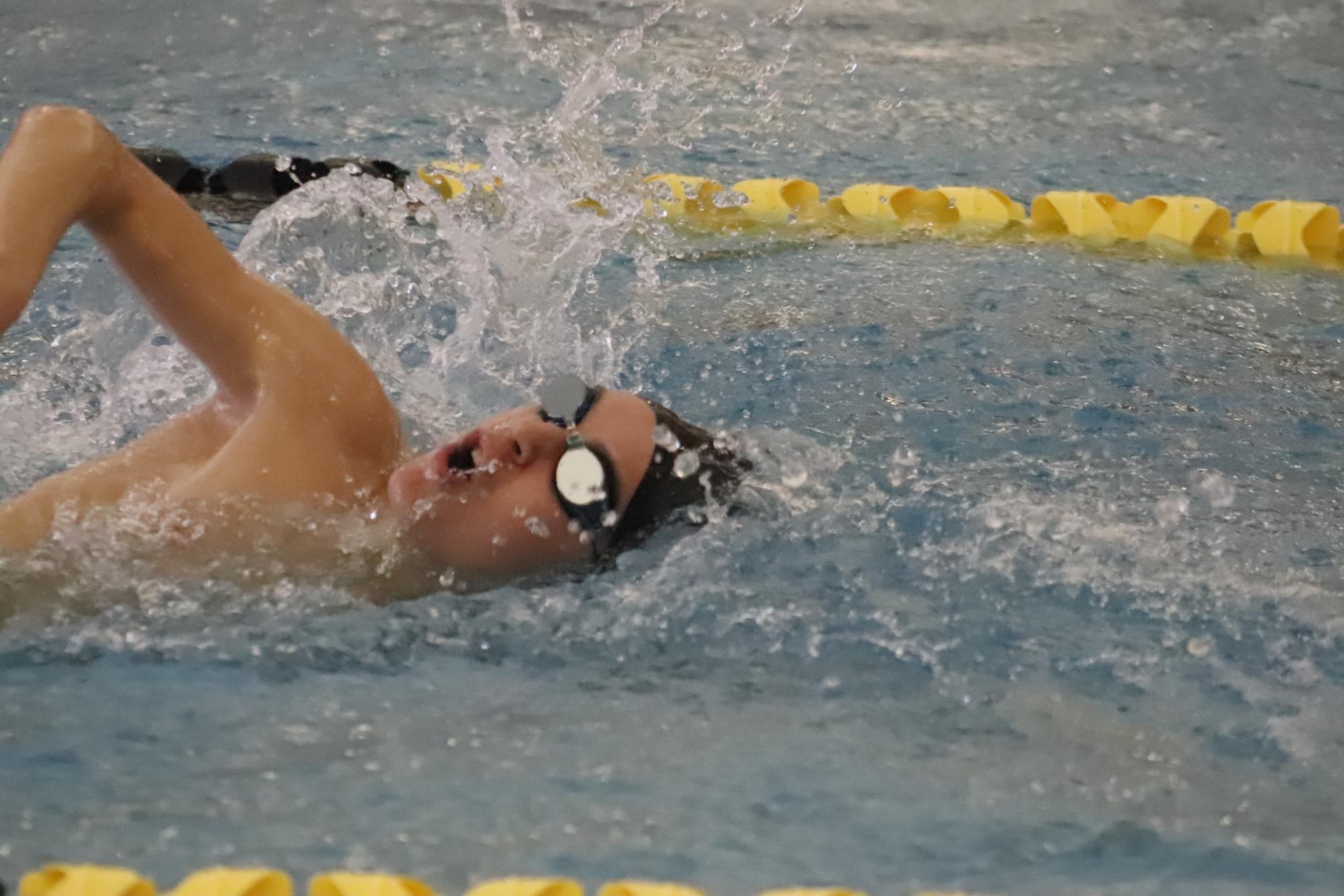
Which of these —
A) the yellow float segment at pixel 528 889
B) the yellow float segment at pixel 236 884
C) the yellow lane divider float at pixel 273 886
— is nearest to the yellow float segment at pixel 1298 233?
the yellow lane divider float at pixel 273 886

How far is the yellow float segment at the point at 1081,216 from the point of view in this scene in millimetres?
3918

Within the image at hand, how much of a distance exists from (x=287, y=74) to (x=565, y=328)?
2710mm

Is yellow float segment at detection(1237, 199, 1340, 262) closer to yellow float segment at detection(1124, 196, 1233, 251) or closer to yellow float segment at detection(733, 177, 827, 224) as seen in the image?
yellow float segment at detection(1124, 196, 1233, 251)

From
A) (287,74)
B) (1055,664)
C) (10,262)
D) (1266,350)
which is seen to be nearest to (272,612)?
(10,262)

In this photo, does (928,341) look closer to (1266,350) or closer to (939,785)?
(1266,350)

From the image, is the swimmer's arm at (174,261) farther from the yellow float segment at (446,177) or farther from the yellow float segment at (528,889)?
the yellow float segment at (446,177)

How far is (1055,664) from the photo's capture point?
1.86m

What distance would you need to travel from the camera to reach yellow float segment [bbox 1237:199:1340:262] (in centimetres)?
377

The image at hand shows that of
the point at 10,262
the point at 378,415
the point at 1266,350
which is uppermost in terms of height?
the point at 10,262

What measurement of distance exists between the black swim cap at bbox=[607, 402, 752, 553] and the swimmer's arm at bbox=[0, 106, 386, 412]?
385mm

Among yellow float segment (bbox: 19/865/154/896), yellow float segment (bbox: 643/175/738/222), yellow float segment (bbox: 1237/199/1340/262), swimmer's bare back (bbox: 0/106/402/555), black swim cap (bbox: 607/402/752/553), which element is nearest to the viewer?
yellow float segment (bbox: 19/865/154/896)

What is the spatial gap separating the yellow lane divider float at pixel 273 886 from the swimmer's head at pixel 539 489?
2.02 ft

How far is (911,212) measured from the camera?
4.02 metres

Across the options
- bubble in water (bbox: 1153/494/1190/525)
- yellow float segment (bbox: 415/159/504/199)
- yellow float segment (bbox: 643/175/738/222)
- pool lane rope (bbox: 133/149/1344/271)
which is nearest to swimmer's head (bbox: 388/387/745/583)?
bubble in water (bbox: 1153/494/1190/525)
